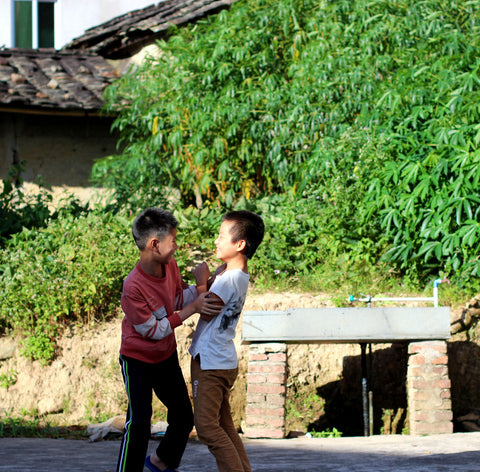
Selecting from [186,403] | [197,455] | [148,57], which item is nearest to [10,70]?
[148,57]

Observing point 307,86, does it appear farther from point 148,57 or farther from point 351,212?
point 148,57

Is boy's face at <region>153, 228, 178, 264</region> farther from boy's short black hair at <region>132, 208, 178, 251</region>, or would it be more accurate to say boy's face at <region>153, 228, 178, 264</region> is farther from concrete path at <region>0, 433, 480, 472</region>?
concrete path at <region>0, 433, 480, 472</region>

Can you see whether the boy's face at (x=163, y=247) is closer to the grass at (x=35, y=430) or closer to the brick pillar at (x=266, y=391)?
the brick pillar at (x=266, y=391)

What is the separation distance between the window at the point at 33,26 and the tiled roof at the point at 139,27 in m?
1.05

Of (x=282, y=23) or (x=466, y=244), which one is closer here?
(x=466, y=244)

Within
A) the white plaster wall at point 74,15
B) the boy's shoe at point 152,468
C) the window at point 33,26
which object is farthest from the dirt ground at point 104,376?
the window at point 33,26

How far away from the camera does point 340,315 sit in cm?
568

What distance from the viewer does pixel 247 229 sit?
3295 mm

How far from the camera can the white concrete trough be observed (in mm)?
5660

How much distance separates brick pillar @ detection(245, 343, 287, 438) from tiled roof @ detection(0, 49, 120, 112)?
5.44m

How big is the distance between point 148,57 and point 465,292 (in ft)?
20.2

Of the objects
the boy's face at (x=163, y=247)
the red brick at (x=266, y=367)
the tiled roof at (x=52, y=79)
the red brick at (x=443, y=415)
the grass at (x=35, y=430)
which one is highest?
the tiled roof at (x=52, y=79)

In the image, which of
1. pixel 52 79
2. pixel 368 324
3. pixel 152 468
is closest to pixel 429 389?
pixel 368 324

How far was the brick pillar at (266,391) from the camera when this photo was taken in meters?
5.67
